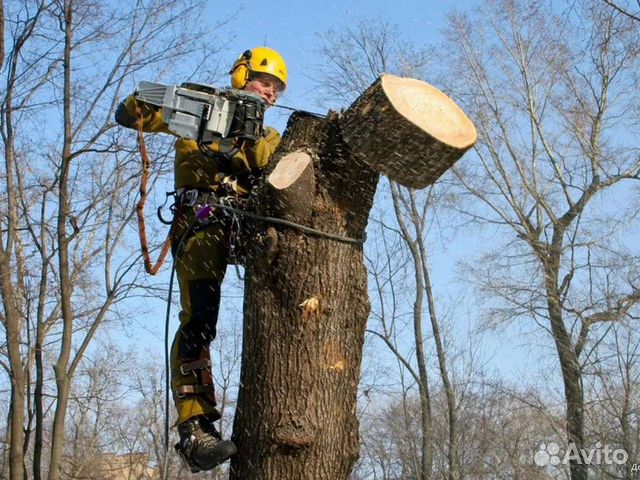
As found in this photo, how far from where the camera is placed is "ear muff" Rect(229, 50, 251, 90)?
3768 millimetres

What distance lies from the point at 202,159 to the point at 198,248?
0.43 metres

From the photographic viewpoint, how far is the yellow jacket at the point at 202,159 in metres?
3.51

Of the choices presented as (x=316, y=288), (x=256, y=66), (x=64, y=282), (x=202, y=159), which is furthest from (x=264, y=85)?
(x=64, y=282)

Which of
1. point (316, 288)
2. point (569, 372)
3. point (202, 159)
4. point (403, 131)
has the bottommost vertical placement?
point (316, 288)

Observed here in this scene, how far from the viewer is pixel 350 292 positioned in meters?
2.97

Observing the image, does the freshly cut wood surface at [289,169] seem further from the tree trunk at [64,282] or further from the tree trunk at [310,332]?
the tree trunk at [64,282]

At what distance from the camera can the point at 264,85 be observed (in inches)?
149

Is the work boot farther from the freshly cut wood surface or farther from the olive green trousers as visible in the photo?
the freshly cut wood surface

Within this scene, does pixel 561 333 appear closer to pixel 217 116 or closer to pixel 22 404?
pixel 22 404

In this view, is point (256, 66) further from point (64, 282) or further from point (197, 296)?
point (64, 282)

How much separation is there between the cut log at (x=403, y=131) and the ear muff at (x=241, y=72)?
97 centimetres

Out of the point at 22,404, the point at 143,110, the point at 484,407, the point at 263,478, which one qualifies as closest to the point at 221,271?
the point at 143,110

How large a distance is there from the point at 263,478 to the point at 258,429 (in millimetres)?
170

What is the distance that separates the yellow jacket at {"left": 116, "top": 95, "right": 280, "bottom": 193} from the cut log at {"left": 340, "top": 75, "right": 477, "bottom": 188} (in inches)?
26.6
